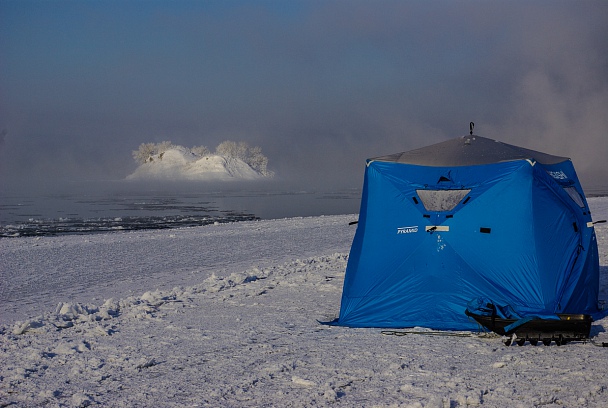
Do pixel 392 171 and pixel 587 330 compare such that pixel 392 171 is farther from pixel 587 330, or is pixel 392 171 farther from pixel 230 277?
pixel 230 277

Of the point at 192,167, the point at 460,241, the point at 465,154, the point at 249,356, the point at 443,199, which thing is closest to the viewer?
the point at 249,356

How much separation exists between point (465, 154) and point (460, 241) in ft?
4.87

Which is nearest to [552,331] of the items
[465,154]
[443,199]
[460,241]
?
[460,241]

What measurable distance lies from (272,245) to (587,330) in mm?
14015

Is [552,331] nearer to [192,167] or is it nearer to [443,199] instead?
[443,199]

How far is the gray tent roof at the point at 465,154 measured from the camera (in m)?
8.95

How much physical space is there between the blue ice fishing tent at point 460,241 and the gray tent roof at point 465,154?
16 millimetres

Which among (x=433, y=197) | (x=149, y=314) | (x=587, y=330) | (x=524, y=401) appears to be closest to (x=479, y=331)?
(x=587, y=330)

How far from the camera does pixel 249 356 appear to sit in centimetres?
714

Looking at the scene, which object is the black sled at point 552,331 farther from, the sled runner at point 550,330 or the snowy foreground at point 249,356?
the snowy foreground at point 249,356

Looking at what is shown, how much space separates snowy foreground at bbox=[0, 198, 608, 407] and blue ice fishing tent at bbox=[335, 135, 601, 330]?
560 mm

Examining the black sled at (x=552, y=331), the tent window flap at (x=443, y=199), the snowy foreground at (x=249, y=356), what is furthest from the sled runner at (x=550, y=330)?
the tent window flap at (x=443, y=199)

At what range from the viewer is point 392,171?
9.22m

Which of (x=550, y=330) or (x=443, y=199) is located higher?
(x=443, y=199)
